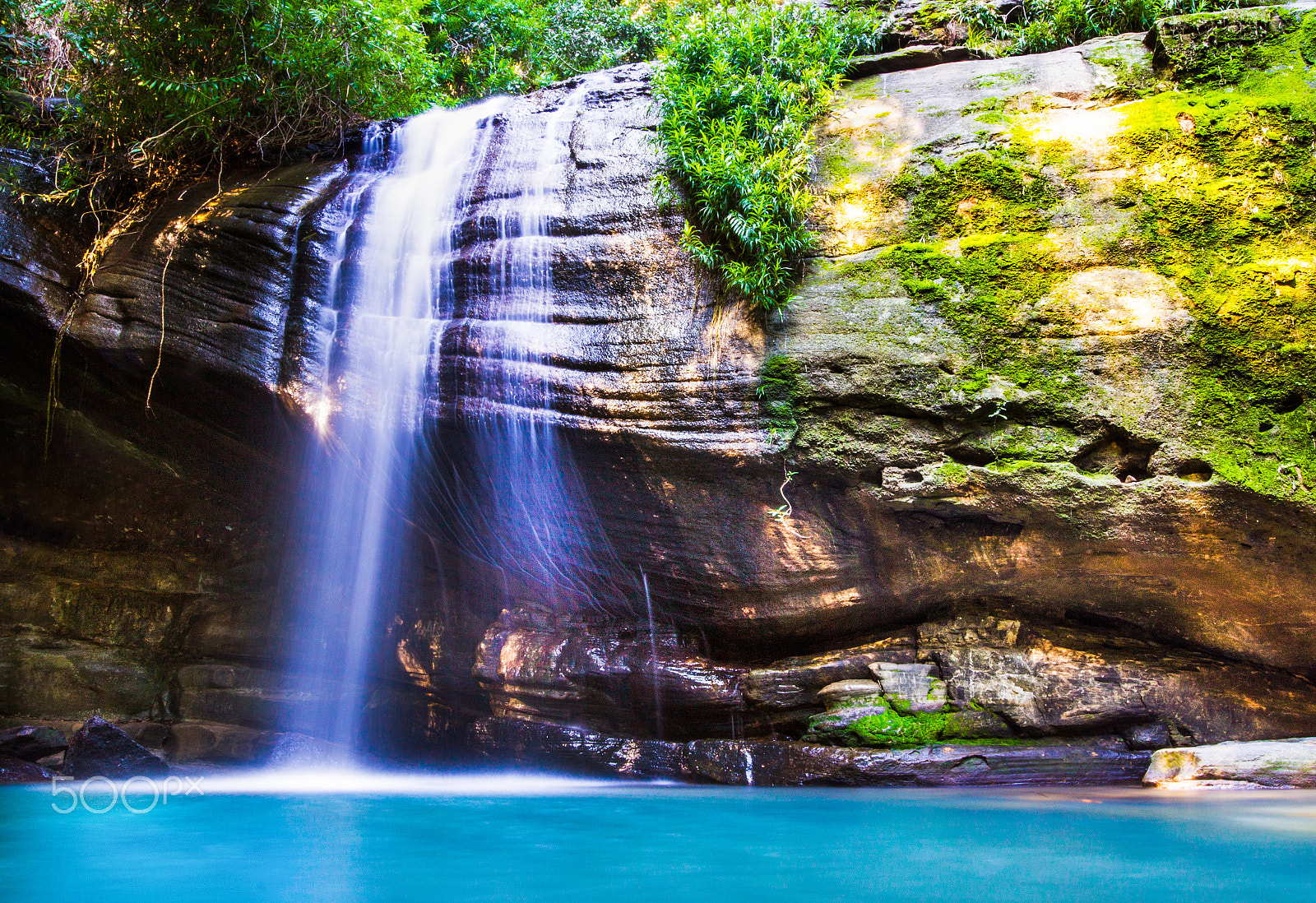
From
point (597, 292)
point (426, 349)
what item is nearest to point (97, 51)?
point (426, 349)

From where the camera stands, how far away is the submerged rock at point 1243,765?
17.2 feet

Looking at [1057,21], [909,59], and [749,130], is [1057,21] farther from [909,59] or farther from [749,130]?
[749,130]

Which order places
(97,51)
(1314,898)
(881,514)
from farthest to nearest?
1. (97,51)
2. (881,514)
3. (1314,898)

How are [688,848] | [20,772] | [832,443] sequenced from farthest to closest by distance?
[20,772], [832,443], [688,848]

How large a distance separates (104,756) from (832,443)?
22.9 ft

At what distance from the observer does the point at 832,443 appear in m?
6.20

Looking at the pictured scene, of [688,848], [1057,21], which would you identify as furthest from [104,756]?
[1057,21]

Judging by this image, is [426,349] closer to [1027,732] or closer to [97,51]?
[97,51]

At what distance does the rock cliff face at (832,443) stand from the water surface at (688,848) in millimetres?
1393

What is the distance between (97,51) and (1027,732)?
1199 centimetres

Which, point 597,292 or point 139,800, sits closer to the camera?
point 139,800

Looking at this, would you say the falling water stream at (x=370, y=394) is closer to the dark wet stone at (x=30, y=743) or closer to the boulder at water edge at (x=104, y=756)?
the boulder at water edge at (x=104, y=756)

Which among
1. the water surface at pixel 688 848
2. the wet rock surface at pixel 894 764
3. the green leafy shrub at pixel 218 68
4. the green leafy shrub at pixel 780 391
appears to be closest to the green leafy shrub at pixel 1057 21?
the green leafy shrub at pixel 780 391

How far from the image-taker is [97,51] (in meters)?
8.50
